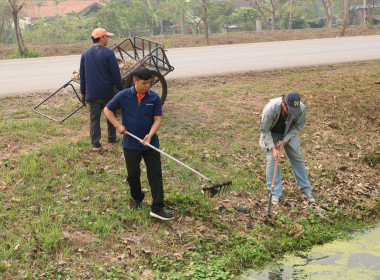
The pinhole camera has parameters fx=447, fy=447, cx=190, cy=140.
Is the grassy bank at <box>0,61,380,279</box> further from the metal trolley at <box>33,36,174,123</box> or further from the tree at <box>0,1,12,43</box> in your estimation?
the tree at <box>0,1,12,43</box>

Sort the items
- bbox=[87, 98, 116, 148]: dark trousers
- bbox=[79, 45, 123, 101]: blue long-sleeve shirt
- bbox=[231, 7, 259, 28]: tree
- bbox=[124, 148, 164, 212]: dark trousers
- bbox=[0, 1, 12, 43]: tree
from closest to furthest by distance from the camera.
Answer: bbox=[124, 148, 164, 212]: dark trousers < bbox=[79, 45, 123, 101]: blue long-sleeve shirt < bbox=[87, 98, 116, 148]: dark trousers < bbox=[0, 1, 12, 43]: tree < bbox=[231, 7, 259, 28]: tree

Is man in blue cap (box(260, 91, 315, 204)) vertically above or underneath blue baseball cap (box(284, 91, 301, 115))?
underneath

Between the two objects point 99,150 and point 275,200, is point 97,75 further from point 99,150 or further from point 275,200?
point 275,200

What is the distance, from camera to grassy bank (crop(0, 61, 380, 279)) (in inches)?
220

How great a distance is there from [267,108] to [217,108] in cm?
388

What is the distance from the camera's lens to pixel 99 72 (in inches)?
298

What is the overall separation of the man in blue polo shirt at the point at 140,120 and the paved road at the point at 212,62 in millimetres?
5609

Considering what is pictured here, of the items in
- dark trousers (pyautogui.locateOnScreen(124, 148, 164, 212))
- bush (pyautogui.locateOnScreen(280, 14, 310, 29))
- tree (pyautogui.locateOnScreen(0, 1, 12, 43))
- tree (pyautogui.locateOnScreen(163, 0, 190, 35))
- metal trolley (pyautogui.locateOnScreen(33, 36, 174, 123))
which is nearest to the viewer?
dark trousers (pyautogui.locateOnScreen(124, 148, 164, 212))

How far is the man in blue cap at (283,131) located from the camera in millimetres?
6469

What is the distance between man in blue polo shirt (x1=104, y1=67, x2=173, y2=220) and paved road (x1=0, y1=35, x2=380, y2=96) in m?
5.61

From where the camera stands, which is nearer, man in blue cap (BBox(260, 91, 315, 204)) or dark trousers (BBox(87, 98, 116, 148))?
man in blue cap (BBox(260, 91, 315, 204))

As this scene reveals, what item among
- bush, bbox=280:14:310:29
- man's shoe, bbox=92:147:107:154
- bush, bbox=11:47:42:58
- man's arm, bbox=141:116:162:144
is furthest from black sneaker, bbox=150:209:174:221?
bush, bbox=280:14:310:29

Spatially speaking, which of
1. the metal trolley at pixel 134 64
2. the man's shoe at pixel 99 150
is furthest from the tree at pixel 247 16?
the man's shoe at pixel 99 150

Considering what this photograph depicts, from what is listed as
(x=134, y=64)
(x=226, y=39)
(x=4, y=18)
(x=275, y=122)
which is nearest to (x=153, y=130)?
(x=275, y=122)
